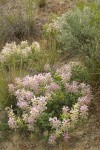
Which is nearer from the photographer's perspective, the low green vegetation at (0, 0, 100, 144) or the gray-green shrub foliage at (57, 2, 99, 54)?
the low green vegetation at (0, 0, 100, 144)

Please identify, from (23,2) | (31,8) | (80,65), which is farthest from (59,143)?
(23,2)

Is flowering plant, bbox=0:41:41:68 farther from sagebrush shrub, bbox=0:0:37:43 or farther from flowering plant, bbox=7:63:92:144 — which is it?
flowering plant, bbox=7:63:92:144

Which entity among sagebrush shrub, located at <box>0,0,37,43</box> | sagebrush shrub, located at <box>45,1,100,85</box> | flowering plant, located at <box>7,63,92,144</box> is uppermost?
sagebrush shrub, located at <box>0,0,37,43</box>

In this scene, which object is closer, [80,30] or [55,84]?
[55,84]

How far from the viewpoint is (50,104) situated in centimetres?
466

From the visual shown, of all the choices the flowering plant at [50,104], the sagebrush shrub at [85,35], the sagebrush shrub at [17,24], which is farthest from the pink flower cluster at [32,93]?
the sagebrush shrub at [17,24]

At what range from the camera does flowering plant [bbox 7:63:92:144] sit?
445cm

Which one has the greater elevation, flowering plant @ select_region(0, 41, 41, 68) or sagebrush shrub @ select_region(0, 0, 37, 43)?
sagebrush shrub @ select_region(0, 0, 37, 43)

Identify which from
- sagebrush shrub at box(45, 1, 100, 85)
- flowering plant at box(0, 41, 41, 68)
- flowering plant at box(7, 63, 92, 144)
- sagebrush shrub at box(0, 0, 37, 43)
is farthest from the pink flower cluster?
sagebrush shrub at box(0, 0, 37, 43)

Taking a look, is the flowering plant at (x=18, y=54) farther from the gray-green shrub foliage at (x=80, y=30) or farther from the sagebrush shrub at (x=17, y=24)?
the gray-green shrub foliage at (x=80, y=30)

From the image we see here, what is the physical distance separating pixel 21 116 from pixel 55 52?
145 cm

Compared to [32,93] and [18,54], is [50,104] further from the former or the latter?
[18,54]

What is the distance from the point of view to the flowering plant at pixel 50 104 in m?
4.45

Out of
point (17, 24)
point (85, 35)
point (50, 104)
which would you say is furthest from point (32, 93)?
point (17, 24)
